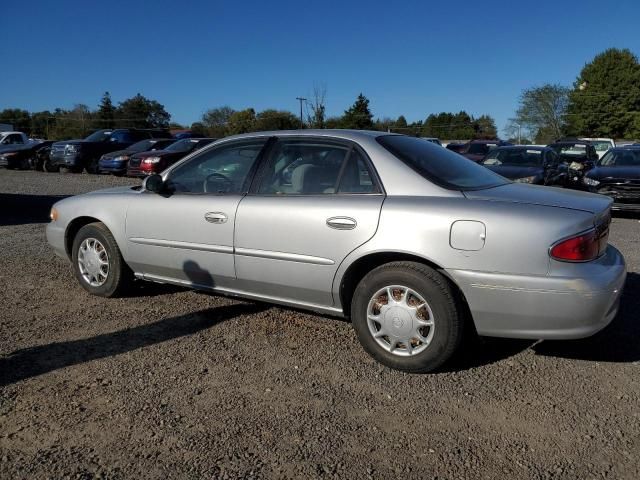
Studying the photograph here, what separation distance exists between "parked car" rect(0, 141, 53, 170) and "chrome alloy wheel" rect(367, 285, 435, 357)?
2415cm

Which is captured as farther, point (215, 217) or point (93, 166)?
point (93, 166)

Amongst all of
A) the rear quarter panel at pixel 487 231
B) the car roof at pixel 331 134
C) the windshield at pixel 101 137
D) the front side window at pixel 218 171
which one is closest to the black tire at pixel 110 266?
the front side window at pixel 218 171

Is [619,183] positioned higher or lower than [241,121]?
lower

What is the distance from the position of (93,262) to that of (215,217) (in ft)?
4.95

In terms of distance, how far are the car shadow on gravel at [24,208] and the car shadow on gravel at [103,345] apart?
20.7ft

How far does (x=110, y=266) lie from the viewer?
191 inches

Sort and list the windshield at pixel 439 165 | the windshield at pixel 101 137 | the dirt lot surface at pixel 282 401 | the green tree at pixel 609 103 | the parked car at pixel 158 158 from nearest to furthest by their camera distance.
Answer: the dirt lot surface at pixel 282 401, the windshield at pixel 439 165, the parked car at pixel 158 158, the windshield at pixel 101 137, the green tree at pixel 609 103

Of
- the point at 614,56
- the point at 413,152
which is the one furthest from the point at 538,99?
the point at 413,152

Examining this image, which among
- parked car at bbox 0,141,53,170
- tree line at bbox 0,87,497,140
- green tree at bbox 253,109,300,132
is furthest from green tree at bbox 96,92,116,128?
parked car at bbox 0,141,53,170

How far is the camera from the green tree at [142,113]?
71.0m

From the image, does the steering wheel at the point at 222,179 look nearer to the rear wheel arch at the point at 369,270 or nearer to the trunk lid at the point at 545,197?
the rear wheel arch at the point at 369,270

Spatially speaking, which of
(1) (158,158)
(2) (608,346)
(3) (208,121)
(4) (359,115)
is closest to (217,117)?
(3) (208,121)

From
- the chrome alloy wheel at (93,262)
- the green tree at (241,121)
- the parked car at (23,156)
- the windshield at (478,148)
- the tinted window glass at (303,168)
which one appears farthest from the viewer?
the green tree at (241,121)

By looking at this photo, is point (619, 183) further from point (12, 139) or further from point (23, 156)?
point (12, 139)
